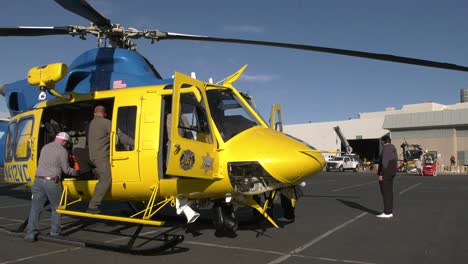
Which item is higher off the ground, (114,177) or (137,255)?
(114,177)

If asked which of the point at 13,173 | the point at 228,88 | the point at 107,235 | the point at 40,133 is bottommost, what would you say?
the point at 107,235

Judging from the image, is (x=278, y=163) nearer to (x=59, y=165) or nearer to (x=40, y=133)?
(x=59, y=165)

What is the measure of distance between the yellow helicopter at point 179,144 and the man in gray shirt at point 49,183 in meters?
0.27

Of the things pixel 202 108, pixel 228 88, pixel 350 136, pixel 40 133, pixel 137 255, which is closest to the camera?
pixel 137 255

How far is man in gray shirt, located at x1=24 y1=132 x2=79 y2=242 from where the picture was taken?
24.3ft

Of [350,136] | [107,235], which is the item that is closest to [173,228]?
[107,235]

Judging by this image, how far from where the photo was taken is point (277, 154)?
6.62 m

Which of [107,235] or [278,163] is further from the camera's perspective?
[107,235]

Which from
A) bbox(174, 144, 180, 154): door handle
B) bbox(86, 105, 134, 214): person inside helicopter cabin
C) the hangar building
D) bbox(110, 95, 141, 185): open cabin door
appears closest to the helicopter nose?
bbox(174, 144, 180, 154): door handle

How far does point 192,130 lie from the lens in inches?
266

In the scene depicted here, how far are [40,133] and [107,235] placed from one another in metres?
2.44

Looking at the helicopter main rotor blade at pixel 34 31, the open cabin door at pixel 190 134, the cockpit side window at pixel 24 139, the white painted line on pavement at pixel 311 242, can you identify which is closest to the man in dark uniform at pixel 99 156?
the open cabin door at pixel 190 134

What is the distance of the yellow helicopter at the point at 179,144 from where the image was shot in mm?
6551

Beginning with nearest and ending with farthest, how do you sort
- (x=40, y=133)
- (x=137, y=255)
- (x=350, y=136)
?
(x=137, y=255) < (x=40, y=133) < (x=350, y=136)
